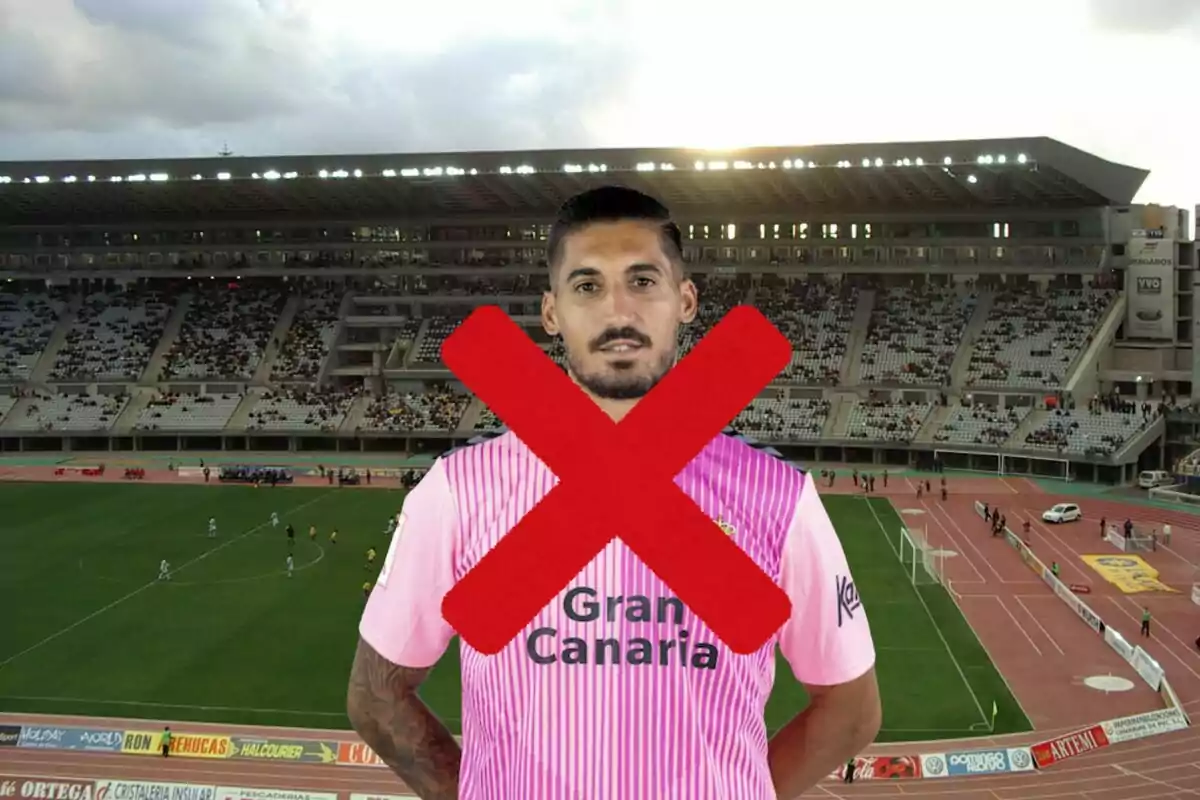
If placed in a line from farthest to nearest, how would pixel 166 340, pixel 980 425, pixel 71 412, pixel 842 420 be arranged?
1. pixel 166 340
2. pixel 71 412
3. pixel 842 420
4. pixel 980 425

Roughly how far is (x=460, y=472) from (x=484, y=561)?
0.37 m

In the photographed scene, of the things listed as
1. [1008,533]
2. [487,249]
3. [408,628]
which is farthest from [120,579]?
[487,249]

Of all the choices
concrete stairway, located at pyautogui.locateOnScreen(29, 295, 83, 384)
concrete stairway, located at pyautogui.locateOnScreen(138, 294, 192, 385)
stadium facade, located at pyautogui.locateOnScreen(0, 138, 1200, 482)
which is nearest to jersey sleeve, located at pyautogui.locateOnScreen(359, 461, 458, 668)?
stadium facade, located at pyautogui.locateOnScreen(0, 138, 1200, 482)

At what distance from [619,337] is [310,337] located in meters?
68.6

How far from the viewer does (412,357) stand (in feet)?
216

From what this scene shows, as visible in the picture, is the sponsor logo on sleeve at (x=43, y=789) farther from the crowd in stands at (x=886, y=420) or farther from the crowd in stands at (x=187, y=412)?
the crowd in stands at (x=187, y=412)

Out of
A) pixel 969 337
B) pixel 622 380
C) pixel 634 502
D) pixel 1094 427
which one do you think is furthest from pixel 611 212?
pixel 969 337

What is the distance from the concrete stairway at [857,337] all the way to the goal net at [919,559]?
22650 millimetres

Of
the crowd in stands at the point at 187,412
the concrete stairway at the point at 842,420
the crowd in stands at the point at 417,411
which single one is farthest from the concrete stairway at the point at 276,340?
the concrete stairway at the point at 842,420

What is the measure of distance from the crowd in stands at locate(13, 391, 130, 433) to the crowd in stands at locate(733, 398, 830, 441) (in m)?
38.3

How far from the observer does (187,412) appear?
6266 centimetres

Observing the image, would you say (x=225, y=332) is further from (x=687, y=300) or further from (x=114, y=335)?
(x=687, y=300)

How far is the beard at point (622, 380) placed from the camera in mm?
3162

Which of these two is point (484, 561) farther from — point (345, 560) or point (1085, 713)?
point (345, 560)
